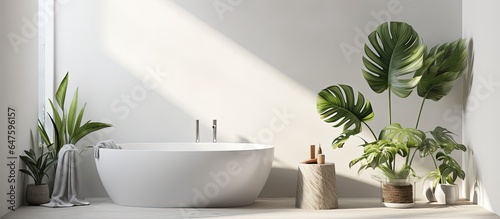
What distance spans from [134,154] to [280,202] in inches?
49.1

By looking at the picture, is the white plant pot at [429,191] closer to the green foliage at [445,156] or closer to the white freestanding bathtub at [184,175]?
the green foliage at [445,156]

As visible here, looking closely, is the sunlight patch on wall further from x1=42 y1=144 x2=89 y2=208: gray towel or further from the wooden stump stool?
x1=42 y1=144 x2=89 y2=208: gray towel

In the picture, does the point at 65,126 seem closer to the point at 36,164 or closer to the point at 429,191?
the point at 36,164

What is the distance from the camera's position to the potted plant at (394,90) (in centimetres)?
509

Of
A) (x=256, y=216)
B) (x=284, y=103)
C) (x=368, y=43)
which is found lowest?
(x=256, y=216)

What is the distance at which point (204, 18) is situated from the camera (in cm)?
574

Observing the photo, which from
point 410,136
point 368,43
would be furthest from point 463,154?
point 368,43

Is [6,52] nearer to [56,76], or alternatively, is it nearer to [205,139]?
[56,76]

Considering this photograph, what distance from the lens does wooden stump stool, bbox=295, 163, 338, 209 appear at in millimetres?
4953

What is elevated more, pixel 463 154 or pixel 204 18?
pixel 204 18

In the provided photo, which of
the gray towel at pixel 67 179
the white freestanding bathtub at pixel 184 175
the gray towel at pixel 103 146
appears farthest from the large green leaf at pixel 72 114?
the white freestanding bathtub at pixel 184 175

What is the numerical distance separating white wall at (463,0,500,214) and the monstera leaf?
2.59ft

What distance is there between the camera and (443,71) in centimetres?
536

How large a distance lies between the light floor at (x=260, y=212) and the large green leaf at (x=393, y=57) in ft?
2.90
